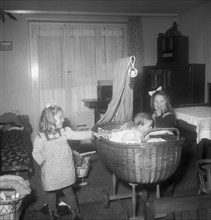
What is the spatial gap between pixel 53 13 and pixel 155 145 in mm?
4292

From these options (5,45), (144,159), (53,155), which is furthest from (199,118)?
(5,45)

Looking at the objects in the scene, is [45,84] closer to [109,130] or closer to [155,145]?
[109,130]

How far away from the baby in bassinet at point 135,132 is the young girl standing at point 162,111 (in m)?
A: 0.49

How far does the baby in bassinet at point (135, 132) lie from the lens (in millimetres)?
2629

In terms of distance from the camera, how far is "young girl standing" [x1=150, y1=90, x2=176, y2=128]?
10.8 feet

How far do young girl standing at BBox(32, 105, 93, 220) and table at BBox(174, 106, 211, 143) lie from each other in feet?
4.64

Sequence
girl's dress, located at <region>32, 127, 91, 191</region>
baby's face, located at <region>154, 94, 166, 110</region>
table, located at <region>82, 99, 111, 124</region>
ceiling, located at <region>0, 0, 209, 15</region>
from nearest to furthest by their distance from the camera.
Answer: girl's dress, located at <region>32, 127, 91, 191</region>, baby's face, located at <region>154, 94, 166, 110</region>, ceiling, located at <region>0, 0, 209, 15</region>, table, located at <region>82, 99, 111, 124</region>

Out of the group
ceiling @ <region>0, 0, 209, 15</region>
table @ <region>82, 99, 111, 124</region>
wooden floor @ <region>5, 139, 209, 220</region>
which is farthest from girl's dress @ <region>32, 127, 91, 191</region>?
ceiling @ <region>0, 0, 209, 15</region>

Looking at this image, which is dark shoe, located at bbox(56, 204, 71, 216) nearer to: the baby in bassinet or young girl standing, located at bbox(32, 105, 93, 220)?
young girl standing, located at bbox(32, 105, 93, 220)

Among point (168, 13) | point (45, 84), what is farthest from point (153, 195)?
point (168, 13)

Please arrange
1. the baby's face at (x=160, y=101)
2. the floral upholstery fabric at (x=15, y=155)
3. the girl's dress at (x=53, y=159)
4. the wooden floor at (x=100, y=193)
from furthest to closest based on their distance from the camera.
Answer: the floral upholstery fabric at (x=15, y=155)
the baby's face at (x=160, y=101)
the wooden floor at (x=100, y=193)
the girl's dress at (x=53, y=159)

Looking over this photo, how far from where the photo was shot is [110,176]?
411 cm

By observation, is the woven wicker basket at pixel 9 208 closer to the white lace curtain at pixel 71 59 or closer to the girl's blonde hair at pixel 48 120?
the girl's blonde hair at pixel 48 120

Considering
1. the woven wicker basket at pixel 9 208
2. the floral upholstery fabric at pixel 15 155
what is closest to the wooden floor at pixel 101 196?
the woven wicker basket at pixel 9 208
